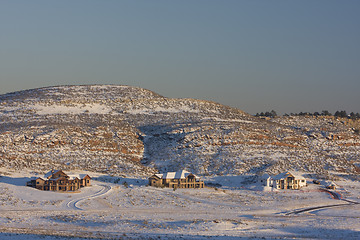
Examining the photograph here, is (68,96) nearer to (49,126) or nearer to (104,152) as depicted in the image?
(49,126)

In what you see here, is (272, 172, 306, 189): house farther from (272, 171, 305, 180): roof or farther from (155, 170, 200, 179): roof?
(155, 170, 200, 179): roof

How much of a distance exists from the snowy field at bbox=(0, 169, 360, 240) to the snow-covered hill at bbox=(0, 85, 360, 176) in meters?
9.22

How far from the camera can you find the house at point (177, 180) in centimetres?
8744

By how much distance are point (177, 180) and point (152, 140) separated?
30327 millimetres

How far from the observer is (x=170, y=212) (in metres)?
66.1

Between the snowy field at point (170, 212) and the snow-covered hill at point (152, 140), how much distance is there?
9.22 meters

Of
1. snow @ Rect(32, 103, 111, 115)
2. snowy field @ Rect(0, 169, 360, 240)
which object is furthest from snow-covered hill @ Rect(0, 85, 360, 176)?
snowy field @ Rect(0, 169, 360, 240)

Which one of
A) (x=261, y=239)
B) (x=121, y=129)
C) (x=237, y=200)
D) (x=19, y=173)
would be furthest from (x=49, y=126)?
(x=261, y=239)

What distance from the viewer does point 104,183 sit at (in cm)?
8694

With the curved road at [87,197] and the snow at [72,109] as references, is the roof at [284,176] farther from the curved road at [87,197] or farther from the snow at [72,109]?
the snow at [72,109]

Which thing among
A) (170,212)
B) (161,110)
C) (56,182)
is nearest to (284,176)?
(170,212)

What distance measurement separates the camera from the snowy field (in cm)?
5312

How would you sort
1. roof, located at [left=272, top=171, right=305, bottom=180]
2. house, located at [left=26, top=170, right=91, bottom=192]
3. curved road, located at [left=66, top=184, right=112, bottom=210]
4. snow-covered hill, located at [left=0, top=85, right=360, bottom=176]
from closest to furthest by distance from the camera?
curved road, located at [left=66, top=184, right=112, bottom=210]
house, located at [left=26, top=170, right=91, bottom=192]
roof, located at [left=272, top=171, right=305, bottom=180]
snow-covered hill, located at [left=0, top=85, right=360, bottom=176]

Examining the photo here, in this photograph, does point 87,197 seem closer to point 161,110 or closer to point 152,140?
point 152,140
